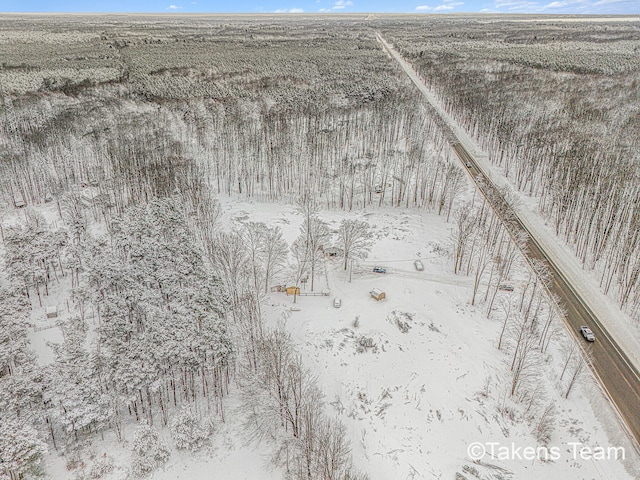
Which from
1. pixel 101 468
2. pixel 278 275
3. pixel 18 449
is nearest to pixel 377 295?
pixel 278 275

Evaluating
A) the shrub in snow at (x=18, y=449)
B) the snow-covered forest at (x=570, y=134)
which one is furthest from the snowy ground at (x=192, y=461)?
the snow-covered forest at (x=570, y=134)

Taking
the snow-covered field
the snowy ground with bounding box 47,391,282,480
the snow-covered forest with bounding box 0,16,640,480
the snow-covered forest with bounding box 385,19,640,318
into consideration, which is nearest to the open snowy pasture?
the snow-covered field

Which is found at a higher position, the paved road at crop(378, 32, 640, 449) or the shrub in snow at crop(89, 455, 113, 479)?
the paved road at crop(378, 32, 640, 449)

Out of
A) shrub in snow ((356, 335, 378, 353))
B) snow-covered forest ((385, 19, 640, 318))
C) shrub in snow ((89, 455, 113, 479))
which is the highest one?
snow-covered forest ((385, 19, 640, 318))

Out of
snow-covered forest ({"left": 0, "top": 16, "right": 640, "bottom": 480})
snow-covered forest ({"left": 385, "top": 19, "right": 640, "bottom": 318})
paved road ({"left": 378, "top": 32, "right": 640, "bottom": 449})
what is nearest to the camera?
snow-covered forest ({"left": 0, "top": 16, "right": 640, "bottom": 480})

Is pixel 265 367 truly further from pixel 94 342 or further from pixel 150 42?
pixel 150 42

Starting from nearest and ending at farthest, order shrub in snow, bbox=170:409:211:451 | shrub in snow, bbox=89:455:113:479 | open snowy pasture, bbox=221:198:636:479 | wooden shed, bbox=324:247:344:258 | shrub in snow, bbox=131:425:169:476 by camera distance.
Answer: shrub in snow, bbox=89:455:113:479
shrub in snow, bbox=131:425:169:476
shrub in snow, bbox=170:409:211:451
open snowy pasture, bbox=221:198:636:479
wooden shed, bbox=324:247:344:258

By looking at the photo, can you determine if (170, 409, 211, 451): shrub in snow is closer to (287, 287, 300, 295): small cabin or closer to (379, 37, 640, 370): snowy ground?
(287, 287, 300, 295): small cabin
